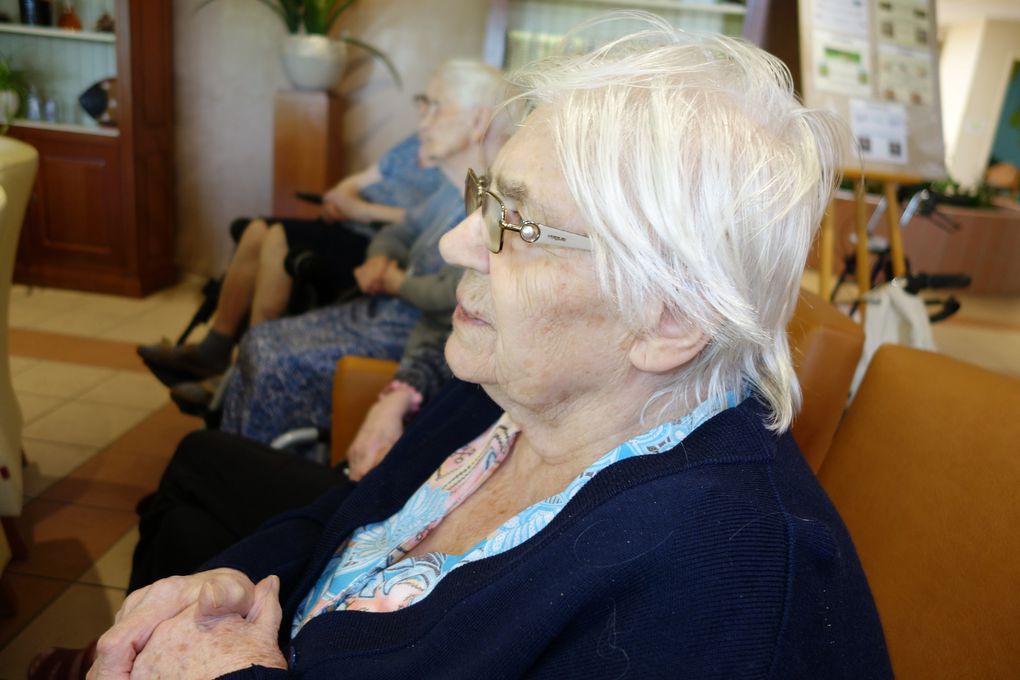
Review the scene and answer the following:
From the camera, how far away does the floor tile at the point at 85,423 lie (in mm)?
2537

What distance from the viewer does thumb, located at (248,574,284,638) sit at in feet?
3.09

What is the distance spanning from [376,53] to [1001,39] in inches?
401

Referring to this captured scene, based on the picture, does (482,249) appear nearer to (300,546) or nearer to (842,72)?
(300,546)

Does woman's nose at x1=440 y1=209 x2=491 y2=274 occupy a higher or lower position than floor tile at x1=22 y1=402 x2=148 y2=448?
higher

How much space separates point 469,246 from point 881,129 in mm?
2313

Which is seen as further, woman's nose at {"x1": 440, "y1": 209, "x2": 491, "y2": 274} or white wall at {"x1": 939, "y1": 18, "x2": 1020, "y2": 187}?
white wall at {"x1": 939, "y1": 18, "x2": 1020, "y2": 187}

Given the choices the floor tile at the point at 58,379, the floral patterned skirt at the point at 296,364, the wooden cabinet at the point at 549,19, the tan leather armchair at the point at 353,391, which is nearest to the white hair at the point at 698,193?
the tan leather armchair at the point at 353,391

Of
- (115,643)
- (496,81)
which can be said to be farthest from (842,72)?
(115,643)

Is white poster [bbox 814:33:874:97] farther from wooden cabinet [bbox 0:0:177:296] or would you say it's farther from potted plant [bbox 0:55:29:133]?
potted plant [bbox 0:55:29:133]

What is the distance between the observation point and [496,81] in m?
2.30

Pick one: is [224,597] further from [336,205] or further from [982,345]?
[982,345]

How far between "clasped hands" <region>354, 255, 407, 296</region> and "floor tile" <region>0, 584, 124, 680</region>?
977mm

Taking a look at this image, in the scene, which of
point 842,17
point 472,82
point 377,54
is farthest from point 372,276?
point 377,54

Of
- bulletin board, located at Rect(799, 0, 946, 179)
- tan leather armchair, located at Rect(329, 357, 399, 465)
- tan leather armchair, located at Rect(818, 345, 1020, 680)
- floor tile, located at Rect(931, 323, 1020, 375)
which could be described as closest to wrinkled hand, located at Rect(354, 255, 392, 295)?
tan leather armchair, located at Rect(329, 357, 399, 465)
